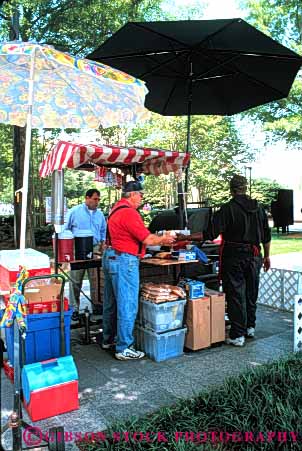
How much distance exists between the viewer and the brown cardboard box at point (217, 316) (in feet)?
15.1

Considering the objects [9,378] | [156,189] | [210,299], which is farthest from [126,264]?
[156,189]

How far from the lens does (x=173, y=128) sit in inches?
747

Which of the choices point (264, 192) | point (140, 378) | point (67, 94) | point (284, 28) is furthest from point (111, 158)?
point (264, 192)

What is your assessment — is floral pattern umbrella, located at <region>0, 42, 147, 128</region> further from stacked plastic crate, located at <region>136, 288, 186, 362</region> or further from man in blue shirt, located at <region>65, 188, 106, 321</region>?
man in blue shirt, located at <region>65, 188, 106, 321</region>

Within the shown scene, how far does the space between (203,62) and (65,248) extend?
3072 millimetres

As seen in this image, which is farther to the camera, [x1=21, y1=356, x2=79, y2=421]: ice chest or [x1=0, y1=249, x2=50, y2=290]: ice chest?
[x1=0, y1=249, x2=50, y2=290]: ice chest

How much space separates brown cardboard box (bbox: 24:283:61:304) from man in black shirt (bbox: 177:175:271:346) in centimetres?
175

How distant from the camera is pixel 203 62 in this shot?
17.9 ft

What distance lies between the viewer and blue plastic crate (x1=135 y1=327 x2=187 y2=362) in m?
4.24

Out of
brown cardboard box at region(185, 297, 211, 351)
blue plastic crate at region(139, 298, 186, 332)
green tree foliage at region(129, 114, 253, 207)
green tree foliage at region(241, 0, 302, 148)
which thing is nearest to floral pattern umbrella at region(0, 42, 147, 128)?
blue plastic crate at region(139, 298, 186, 332)

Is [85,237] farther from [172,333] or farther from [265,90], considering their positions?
[265,90]

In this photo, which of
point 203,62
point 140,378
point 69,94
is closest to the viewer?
point 69,94

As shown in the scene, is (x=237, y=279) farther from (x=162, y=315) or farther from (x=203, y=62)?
(x=203, y=62)

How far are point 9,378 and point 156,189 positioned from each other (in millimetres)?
18758
